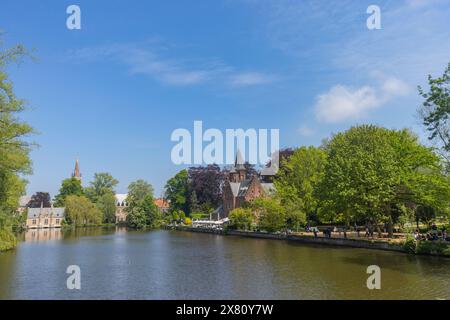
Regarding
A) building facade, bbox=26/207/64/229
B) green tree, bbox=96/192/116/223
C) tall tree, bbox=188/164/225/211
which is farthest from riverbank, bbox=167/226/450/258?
building facade, bbox=26/207/64/229

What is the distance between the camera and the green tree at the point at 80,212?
98.4 m

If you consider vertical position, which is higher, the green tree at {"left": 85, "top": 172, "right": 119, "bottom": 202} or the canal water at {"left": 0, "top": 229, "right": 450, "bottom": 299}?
the green tree at {"left": 85, "top": 172, "right": 119, "bottom": 202}

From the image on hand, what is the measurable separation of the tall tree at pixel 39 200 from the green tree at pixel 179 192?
43.0 meters

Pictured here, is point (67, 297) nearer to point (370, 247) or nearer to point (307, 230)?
point (370, 247)

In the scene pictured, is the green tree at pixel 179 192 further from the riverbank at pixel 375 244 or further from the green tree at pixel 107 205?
the riverbank at pixel 375 244

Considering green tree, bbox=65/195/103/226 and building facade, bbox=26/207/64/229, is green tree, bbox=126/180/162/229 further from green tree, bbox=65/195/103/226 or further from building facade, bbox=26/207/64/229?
building facade, bbox=26/207/64/229

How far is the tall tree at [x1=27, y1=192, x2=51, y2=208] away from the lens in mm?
120750

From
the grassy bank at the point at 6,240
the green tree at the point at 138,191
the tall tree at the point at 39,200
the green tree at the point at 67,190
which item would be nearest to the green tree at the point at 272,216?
the grassy bank at the point at 6,240

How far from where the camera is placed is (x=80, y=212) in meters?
98.7

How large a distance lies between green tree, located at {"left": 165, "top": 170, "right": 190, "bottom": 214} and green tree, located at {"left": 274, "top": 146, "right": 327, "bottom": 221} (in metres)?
44.9

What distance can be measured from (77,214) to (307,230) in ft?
213

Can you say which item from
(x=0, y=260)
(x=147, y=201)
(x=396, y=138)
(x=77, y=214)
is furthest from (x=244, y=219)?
(x=77, y=214)
